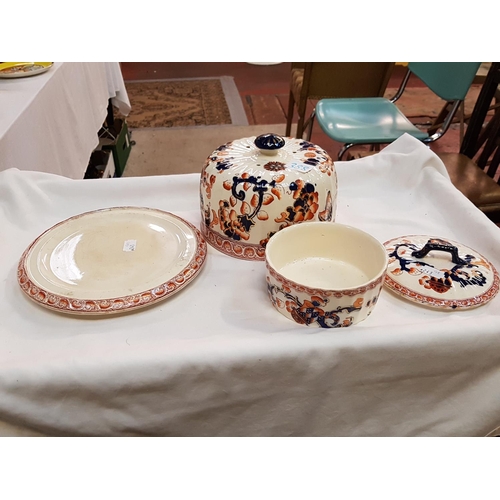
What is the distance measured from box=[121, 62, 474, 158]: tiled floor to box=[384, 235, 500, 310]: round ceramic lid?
5.80 feet

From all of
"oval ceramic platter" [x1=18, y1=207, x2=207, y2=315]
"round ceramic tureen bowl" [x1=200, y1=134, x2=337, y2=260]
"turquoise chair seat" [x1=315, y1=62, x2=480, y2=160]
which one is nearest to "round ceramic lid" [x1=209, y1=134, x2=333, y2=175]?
"round ceramic tureen bowl" [x1=200, y1=134, x2=337, y2=260]

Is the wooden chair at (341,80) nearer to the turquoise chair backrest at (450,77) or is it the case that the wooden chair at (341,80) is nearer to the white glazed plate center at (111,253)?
the turquoise chair backrest at (450,77)

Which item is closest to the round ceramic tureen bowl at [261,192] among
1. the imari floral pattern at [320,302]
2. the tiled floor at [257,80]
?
the imari floral pattern at [320,302]

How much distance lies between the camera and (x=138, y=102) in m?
2.92

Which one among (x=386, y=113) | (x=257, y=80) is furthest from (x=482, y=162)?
(x=257, y=80)

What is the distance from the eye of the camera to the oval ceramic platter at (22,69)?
3.85 ft

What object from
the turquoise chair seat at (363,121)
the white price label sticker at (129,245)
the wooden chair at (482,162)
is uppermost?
the white price label sticker at (129,245)

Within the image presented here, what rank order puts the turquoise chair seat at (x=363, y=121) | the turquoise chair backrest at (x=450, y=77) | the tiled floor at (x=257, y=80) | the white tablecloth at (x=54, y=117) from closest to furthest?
the white tablecloth at (x=54, y=117)
the turquoise chair backrest at (x=450, y=77)
the turquoise chair seat at (x=363, y=121)
the tiled floor at (x=257, y=80)

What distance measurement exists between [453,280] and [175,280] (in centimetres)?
37

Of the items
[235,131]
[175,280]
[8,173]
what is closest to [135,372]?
[175,280]

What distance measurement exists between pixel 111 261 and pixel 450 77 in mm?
1335

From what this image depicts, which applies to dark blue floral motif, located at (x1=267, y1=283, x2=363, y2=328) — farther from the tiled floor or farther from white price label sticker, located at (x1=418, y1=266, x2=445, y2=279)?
the tiled floor

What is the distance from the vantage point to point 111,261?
602 mm

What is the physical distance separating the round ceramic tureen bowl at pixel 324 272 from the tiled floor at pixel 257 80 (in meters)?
1.80
